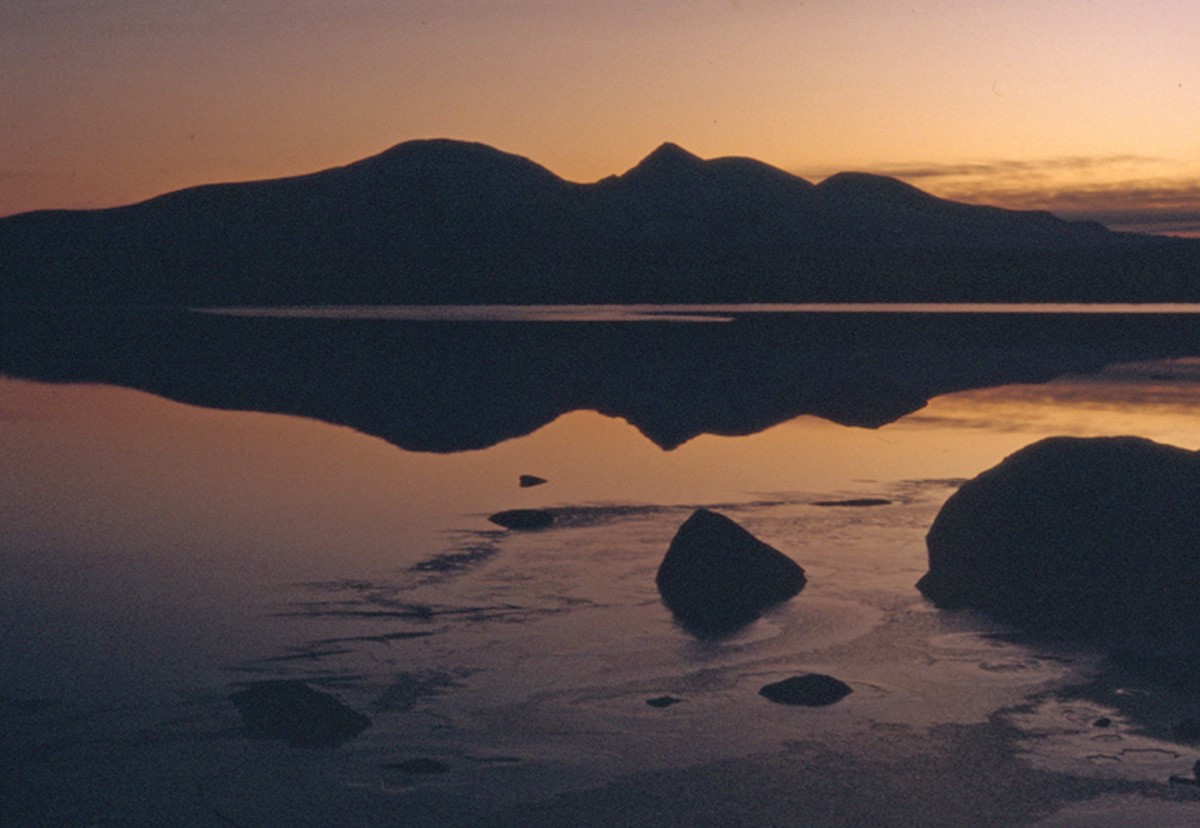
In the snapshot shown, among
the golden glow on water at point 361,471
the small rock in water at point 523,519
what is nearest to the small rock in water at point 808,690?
the golden glow on water at point 361,471

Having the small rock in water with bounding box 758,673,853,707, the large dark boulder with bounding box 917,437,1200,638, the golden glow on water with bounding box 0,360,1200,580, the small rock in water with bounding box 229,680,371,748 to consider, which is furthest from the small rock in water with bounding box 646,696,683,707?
the golden glow on water with bounding box 0,360,1200,580

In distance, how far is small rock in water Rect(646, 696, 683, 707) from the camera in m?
9.80

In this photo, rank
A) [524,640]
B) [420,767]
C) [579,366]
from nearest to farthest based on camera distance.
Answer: [420,767] < [524,640] < [579,366]

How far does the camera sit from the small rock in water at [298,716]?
354 inches

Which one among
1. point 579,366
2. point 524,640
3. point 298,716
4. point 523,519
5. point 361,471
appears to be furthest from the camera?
point 579,366

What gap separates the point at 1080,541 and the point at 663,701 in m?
5.34

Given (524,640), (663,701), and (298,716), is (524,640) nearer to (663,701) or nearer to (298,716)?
(663,701)

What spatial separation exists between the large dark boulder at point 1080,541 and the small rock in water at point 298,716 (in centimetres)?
623

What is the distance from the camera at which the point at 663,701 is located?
985cm

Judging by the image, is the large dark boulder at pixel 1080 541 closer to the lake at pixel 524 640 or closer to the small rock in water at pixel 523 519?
the lake at pixel 524 640

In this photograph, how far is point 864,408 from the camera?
29.5 meters

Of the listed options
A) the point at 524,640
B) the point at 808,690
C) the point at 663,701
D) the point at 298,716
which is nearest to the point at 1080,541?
the point at 808,690

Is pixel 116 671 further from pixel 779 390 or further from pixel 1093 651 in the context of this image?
pixel 779 390

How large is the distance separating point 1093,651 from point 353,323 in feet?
279
